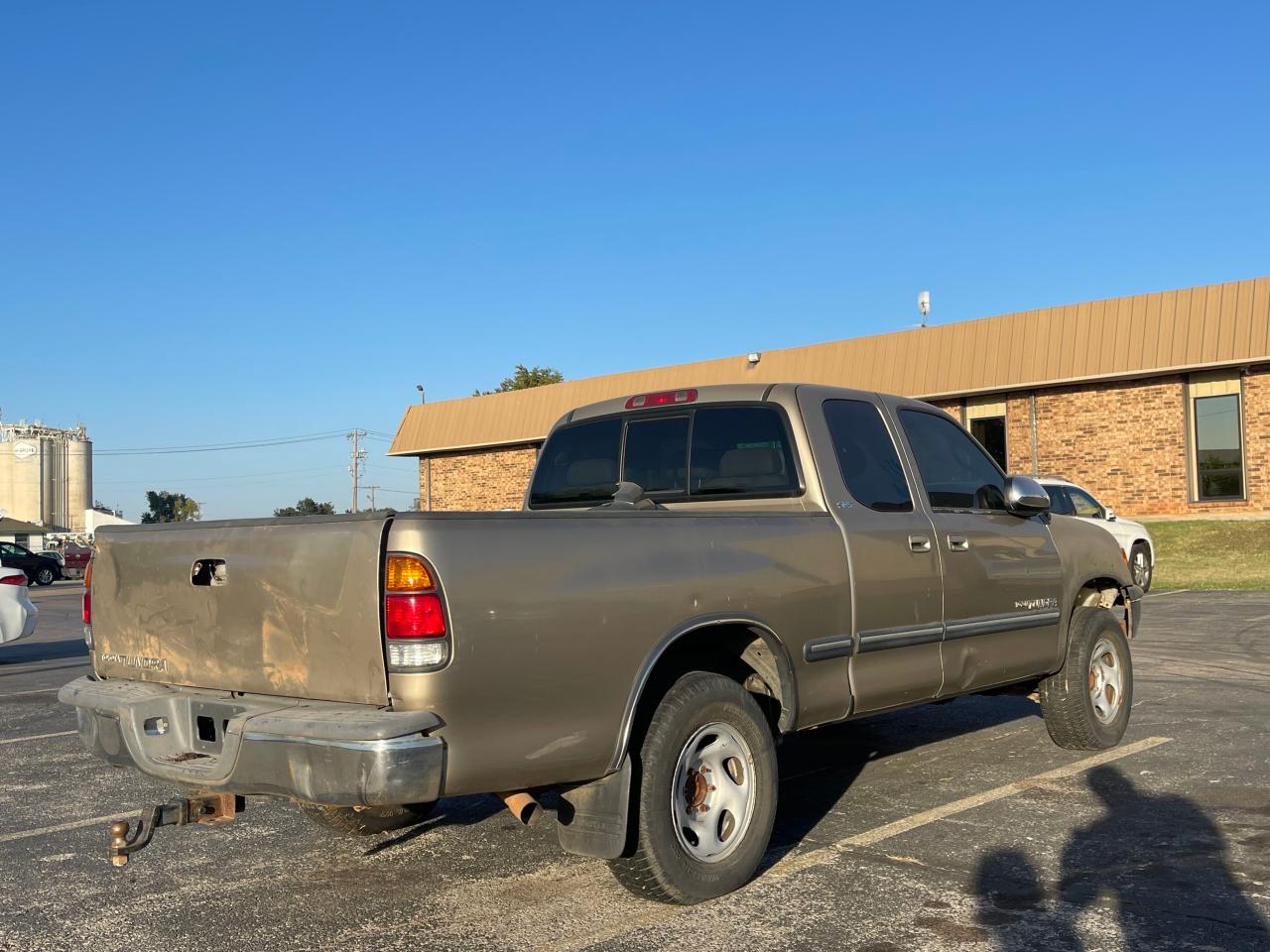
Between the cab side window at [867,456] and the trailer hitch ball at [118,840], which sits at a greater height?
the cab side window at [867,456]

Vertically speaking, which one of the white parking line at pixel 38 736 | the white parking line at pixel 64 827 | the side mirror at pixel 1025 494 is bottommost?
the white parking line at pixel 38 736

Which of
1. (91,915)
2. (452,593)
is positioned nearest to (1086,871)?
(452,593)

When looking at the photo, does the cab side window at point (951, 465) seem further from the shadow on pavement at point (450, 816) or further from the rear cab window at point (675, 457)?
the shadow on pavement at point (450, 816)

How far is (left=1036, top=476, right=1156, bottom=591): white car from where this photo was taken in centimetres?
1977

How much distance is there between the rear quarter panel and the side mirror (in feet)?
7.36

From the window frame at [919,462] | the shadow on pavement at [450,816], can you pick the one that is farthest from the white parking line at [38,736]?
the window frame at [919,462]

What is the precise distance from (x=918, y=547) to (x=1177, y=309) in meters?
24.2

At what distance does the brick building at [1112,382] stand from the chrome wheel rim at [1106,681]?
1860cm

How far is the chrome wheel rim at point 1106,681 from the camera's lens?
23.9 ft

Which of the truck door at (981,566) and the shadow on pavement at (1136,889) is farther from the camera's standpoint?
the truck door at (981,566)

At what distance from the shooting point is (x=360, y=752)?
3.72m

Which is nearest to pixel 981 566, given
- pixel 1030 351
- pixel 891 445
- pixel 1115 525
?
pixel 891 445

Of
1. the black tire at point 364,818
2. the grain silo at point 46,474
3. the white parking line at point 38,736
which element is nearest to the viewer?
the black tire at point 364,818

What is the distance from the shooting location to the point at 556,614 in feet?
13.4
